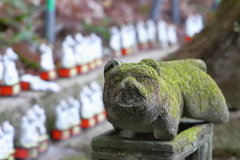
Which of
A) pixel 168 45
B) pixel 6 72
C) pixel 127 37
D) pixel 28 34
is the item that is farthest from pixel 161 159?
pixel 168 45

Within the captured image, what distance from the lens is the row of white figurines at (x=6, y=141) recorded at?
3818 mm

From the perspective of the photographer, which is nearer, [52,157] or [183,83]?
[183,83]

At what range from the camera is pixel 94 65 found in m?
6.32

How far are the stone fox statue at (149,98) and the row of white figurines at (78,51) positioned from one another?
290 centimetres

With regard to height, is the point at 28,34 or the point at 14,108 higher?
the point at 28,34

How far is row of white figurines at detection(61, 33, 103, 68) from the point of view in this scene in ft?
18.5

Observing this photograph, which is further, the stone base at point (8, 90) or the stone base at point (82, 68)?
the stone base at point (82, 68)

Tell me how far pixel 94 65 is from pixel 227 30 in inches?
85.5

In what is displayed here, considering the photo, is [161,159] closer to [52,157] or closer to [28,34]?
[52,157]

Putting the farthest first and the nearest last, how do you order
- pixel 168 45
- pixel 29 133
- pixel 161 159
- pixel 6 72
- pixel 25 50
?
pixel 168 45 → pixel 25 50 → pixel 6 72 → pixel 29 133 → pixel 161 159

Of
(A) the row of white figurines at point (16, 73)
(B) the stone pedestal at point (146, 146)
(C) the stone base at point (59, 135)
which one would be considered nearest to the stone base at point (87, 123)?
(C) the stone base at point (59, 135)

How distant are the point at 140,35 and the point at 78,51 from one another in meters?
2.44

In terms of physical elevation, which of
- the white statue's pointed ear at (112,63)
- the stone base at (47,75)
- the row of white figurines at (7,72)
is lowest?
the stone base at (47,75)

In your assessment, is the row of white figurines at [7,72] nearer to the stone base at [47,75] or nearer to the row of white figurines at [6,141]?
the row of white figurines at [6,141]
